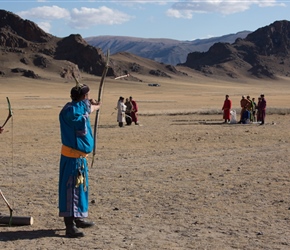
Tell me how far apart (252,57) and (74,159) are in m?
177

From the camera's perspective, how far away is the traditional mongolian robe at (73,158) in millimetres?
6855

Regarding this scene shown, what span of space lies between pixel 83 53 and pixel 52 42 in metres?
10.1

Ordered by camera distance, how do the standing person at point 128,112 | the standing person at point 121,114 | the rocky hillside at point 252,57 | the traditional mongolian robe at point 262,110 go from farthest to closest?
the rocky hillside at point 252,57
the traditional mongolian robe at point 262,110
the standing person at point 128,112
the standing person at point 121,114

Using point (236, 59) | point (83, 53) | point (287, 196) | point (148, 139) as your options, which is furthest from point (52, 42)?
point (287, 196)

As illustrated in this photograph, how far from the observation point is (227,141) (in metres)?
16.8

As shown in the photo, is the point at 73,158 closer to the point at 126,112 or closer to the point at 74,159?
the point at 74,159

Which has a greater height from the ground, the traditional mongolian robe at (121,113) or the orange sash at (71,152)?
the orange sash at (71,152)

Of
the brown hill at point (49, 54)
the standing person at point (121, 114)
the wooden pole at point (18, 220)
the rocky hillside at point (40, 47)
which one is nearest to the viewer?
the wooden pole at point (18, 220)

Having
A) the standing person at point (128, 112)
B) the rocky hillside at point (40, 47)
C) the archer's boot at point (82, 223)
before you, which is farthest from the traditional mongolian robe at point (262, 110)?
the rocky hillside at point (40, 47)

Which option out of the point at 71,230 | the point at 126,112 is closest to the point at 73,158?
the point at 71,230

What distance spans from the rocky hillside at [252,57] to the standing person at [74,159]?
151 meters

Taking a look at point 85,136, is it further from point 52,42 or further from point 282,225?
point 52,42

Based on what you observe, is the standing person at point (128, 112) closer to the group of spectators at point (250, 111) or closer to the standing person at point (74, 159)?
the group of spectators at point (250, 111)

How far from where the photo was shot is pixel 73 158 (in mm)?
6980
